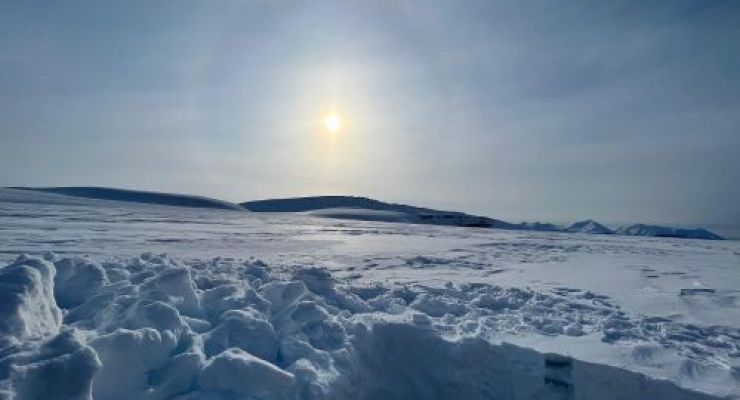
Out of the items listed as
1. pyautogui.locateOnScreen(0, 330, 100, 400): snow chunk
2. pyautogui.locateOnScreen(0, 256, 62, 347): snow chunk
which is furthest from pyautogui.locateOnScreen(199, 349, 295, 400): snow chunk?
pyautogui.locateOnScreen(0, 256, 62, 347): snow chunk

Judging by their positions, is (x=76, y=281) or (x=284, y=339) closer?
(x=284, y=339)

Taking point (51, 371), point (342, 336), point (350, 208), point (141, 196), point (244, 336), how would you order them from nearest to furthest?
1. point (51, 371)
2. point (244, 336)
3. point (342, 336)
4. point (141, 196)
5. point (350, 208)

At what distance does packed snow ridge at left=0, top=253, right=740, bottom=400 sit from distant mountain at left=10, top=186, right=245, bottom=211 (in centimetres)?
3477

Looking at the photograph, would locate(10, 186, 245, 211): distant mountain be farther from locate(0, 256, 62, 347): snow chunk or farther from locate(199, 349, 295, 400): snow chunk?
locate(199, 349, 295, 400): snow chunk

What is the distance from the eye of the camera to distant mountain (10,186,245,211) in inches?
1470

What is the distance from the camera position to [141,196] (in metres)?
38.8

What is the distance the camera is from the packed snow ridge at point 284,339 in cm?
305

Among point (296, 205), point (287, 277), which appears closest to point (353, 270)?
point (287, 277)

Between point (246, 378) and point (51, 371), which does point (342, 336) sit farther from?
point (51, 371)

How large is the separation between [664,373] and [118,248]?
7885mm

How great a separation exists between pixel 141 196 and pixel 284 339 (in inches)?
1519

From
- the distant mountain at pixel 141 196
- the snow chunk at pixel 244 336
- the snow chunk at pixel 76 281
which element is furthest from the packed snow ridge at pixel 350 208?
the snow chunk at pixel 244 336

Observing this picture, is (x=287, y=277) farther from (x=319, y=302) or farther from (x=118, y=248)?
(x=118, y=248)

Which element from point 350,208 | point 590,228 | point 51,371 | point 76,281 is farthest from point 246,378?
point 590,228
